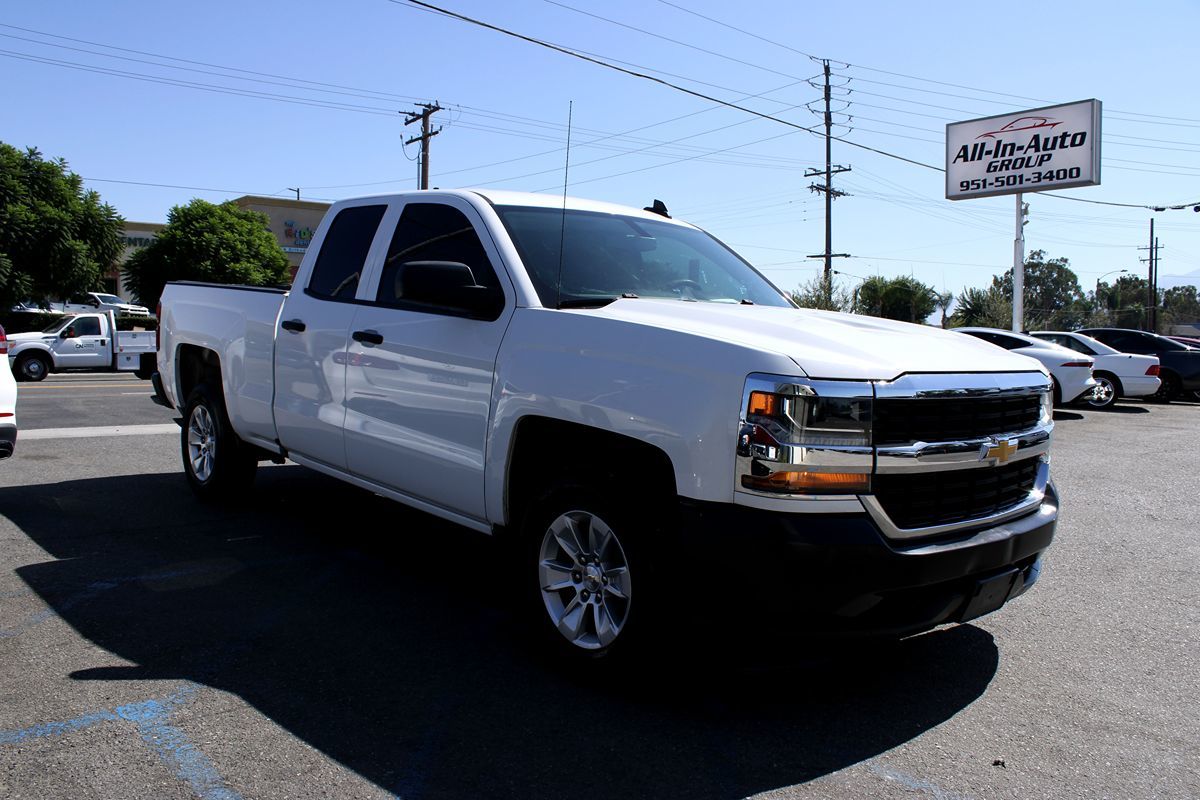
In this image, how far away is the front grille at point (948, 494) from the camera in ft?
11.0

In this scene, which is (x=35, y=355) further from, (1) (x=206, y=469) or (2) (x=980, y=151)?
(2) (x=980, y=151)

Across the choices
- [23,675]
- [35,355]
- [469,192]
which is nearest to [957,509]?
[469,192]

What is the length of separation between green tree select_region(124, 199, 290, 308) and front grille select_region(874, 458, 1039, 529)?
3997cm

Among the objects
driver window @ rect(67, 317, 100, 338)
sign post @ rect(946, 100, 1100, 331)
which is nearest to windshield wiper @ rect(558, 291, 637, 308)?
driver window @ rect(67, 317, 100, 338)

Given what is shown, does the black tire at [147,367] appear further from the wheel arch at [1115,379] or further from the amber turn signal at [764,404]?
the wheel arch at [1115,379]

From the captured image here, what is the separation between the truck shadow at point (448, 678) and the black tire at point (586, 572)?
0.17 m

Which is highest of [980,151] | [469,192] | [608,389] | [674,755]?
[980,151]

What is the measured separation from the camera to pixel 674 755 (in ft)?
10.7

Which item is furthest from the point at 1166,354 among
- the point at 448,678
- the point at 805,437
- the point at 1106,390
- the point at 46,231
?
the point at 46,231

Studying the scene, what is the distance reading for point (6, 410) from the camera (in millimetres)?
6582

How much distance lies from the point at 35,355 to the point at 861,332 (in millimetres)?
23991

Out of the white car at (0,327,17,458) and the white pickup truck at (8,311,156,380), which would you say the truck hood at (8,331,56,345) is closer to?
the white pickup truck at (8,311,156,380)

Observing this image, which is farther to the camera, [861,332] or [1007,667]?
[1007,667]

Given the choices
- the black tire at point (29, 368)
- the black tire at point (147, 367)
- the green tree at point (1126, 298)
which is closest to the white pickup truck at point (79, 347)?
the black tire at point (29, 368)
